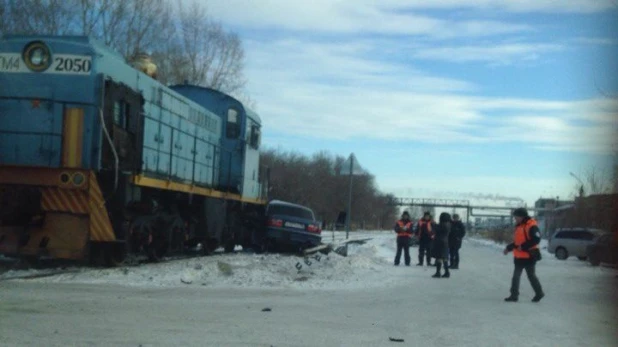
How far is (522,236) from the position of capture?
1371 centimetres

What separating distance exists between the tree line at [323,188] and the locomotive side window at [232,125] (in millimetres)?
45368

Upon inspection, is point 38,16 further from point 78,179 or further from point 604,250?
point 604,250

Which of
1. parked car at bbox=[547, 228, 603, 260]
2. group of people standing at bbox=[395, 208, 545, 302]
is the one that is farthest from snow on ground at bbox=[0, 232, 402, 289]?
parked car at bbox=[547, 228, 603, 260]

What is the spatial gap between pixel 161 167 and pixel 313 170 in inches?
3124

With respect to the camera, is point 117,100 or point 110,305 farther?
point 117,100

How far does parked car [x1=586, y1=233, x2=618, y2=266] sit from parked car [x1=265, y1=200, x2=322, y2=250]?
10810mm

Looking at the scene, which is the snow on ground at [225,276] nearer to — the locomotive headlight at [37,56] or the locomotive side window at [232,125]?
the locomotive headlight at [37,56]

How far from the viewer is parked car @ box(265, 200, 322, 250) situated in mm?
25594

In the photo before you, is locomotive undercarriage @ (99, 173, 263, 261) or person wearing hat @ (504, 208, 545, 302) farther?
locomotive undercarriage @ (99, 173, 263, 261)

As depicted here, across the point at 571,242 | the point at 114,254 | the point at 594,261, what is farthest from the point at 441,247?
the point at 571,242

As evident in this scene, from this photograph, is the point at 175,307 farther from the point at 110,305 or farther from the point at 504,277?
the point at 504,277

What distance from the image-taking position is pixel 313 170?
9700cm

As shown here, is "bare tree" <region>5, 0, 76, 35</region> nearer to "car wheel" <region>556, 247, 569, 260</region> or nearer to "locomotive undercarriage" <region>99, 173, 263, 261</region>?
"locomotive undercarriage" <region>99, 173, 263, 261</region>

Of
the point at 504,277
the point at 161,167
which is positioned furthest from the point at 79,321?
the point at 504,277
